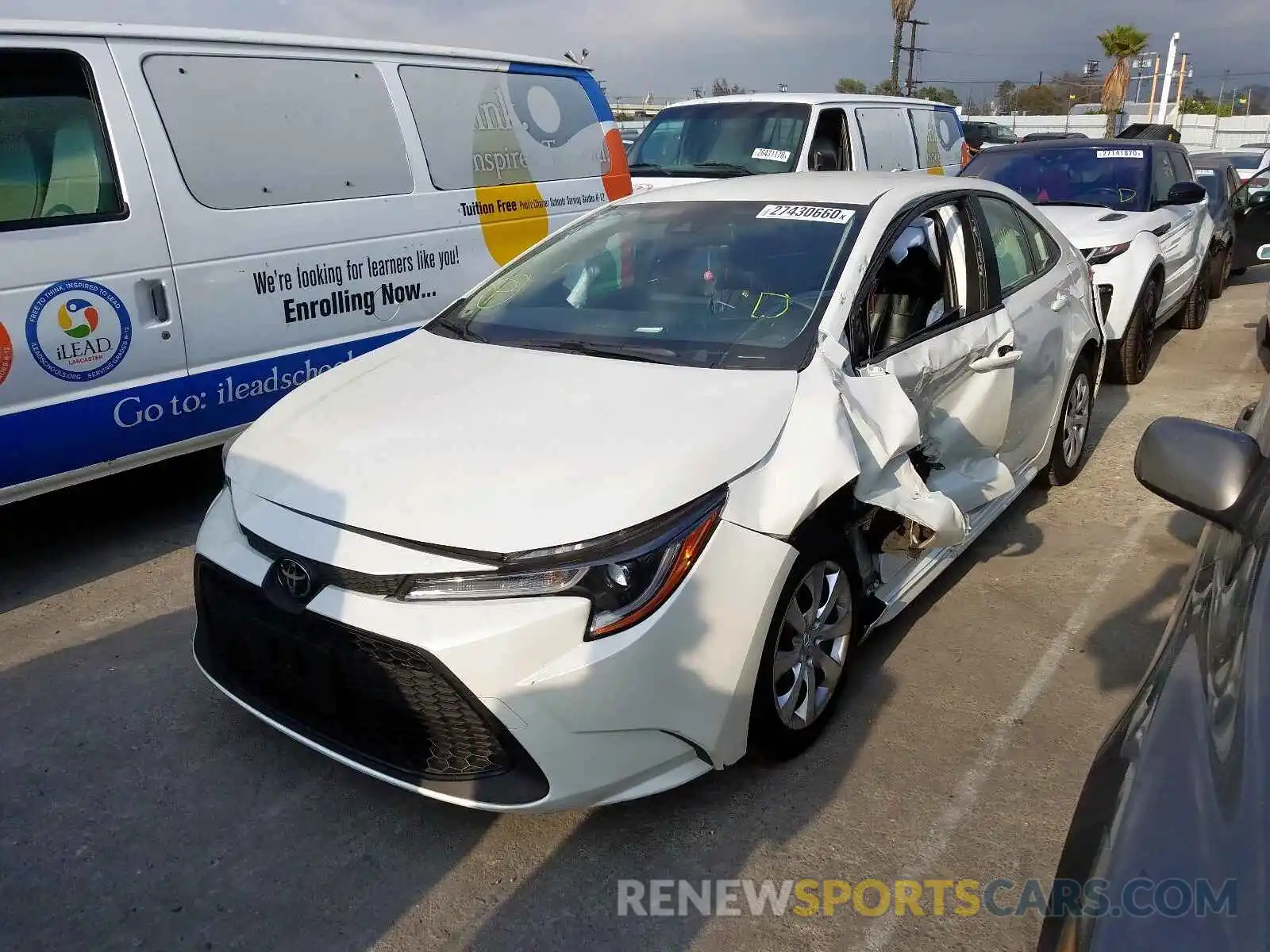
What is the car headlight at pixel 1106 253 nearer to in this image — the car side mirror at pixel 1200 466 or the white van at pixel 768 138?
the white van at pixel 768 138

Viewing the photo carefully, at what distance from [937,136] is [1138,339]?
4967mm

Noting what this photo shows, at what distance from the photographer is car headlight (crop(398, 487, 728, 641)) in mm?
2361

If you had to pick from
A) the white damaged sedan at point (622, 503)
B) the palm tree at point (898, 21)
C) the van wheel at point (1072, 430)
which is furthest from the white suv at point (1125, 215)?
the palm tree at point (898, 21)

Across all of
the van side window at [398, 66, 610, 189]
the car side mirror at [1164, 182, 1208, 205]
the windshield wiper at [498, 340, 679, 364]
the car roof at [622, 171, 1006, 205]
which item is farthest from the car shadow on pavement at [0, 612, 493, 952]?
the car side mirror at [1164, 182, 1208, 205]

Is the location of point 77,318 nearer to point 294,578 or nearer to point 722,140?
point 294,578

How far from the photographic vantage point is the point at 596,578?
237 centimetres

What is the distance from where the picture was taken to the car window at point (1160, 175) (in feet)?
25.2

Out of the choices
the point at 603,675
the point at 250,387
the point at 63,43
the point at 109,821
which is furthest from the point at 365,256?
the point at 603,675

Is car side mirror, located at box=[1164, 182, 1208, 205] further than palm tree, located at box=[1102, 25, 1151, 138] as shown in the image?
No

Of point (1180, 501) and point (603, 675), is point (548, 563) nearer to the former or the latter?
point (603, 675)

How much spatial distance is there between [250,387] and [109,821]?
2.30m

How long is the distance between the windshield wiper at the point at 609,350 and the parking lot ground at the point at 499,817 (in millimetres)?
1263

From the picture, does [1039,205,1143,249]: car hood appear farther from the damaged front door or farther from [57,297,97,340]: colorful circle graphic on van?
[57,297,97,340]: colorful circle graphic on van

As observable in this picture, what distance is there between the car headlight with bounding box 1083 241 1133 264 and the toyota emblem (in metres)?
6.00
